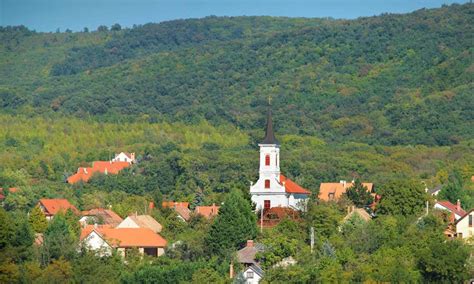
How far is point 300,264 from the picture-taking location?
64.2 meters

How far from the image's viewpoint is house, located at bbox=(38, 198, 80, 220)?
279 ft

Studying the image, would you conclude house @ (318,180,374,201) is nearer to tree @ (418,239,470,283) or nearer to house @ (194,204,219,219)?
house @ (194,204,219,219)

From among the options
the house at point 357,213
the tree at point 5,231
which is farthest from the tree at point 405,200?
the tree at point 5,231

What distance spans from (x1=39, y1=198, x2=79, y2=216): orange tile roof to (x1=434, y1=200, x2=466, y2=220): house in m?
19.4

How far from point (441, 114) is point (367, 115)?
12.0m

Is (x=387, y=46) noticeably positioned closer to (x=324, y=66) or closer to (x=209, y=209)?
(x=324, y=66)

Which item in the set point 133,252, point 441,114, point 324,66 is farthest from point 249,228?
point 324,66

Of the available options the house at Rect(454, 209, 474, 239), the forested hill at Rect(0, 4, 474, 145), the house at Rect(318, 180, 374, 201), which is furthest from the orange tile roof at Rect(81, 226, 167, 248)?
A: the forested hill at Rect(0, 4, 474, 145)

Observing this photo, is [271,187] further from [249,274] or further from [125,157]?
[125,157]

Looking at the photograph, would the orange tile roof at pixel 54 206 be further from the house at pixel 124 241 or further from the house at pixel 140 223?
the house at pixel 124 241

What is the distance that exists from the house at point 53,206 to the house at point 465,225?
2270 centimetres

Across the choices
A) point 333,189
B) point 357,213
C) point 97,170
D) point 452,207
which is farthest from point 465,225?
point 97,170

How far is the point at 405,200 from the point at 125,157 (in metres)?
62.9

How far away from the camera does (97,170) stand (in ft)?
403
